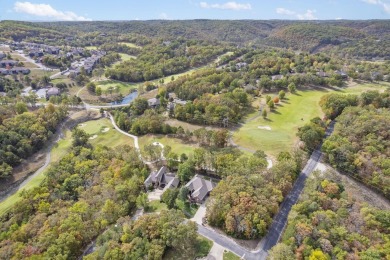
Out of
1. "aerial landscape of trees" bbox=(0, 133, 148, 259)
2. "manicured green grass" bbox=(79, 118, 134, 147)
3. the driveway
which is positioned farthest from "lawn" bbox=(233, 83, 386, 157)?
"manicured green grass" bbox=(79, 118, 134, 147)

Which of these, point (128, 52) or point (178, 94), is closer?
point (178, 94)

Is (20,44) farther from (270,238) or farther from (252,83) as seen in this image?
(270,238)

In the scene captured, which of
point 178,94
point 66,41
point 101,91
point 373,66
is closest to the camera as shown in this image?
point 178,94

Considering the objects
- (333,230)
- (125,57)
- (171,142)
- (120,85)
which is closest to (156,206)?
(171,142)

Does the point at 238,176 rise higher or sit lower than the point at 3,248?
higher

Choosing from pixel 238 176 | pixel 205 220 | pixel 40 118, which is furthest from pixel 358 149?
pixel 40 118

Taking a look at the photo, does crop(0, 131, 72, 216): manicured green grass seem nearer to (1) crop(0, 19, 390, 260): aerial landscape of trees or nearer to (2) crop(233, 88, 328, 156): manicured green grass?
(1) crop(0, 19, 390, 260): aerial landscape of trees

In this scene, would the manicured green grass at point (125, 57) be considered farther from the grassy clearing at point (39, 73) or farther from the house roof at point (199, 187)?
the house roof at point (199, 187)

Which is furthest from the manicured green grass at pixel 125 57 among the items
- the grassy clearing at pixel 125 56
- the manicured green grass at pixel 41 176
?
the manicured green grass at pixel 41 176
